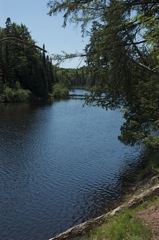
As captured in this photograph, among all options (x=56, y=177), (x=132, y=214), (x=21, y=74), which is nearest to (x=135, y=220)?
(x=132, y=214)

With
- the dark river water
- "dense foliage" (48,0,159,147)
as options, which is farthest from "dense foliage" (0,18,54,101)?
"dense foliage" (48,0,159,147)

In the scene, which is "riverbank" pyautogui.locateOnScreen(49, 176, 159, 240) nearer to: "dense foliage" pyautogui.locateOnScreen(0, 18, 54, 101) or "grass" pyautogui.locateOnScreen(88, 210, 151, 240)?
"grass" pyautogui.locateOnScreen(88, 210, 151, 240)

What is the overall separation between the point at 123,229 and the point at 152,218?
2.94 feet

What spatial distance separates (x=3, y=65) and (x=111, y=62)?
248 feet

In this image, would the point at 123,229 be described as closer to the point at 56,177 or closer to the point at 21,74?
the point at 56,177

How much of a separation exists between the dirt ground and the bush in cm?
6628

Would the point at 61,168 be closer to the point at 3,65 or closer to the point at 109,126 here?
the point at 109,126

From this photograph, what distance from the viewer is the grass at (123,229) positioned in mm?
7270

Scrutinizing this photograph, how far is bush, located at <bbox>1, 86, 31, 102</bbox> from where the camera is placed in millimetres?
72562

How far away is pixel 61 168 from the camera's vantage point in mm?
21953

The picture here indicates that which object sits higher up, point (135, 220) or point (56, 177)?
point (135, 220)

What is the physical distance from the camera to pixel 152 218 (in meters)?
8.12

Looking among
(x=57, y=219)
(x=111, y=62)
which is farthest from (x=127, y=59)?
(x=57, y=219)

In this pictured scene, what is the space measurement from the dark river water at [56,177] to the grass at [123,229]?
14.9 ft
